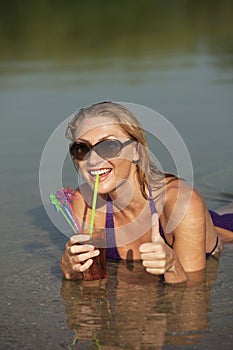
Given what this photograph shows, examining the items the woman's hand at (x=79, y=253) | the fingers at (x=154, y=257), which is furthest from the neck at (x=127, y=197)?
the fingers at (x=154, y=257)

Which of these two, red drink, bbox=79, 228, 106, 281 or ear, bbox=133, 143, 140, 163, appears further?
ear, bbox=133, 143, 140, 163

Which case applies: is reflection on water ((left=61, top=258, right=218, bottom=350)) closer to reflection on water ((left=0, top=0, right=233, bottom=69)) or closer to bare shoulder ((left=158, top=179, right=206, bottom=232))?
bare shoulder ((left=158, top=179, right=206, bottom=232))

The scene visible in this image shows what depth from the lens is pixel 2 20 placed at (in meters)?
21.5

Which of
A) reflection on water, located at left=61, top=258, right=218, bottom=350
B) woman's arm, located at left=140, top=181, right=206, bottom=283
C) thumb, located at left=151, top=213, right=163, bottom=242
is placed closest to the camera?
reflection on water, located at left=61, top=258, right=218, bottom=350

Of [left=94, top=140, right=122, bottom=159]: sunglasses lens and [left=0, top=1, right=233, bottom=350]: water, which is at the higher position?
[left=94, top=140, right=122, bottom=159]: sunglasses lens

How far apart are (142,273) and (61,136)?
10.4 ft

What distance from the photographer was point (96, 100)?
39.0 feet

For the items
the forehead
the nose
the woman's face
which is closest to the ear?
the woman's face

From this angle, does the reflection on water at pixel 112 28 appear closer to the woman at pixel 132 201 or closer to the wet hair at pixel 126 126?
the woman at pixel 132 201

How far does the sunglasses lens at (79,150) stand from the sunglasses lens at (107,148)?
0.07 m

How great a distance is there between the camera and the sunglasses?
5.56 m

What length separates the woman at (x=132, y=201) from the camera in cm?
554

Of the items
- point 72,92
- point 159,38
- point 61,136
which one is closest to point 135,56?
point 159,38

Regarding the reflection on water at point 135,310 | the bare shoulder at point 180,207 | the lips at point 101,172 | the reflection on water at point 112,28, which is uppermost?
the lips at point 101,172
